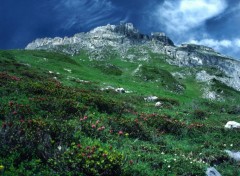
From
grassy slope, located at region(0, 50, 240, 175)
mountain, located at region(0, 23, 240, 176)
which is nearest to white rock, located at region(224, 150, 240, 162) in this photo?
mountain, located at region(0, 23, 240, 176)

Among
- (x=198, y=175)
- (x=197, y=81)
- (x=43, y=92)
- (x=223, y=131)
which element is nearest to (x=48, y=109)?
(x=43, y=92)

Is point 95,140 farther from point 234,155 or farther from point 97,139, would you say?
point 234,155

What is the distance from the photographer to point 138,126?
712 inches

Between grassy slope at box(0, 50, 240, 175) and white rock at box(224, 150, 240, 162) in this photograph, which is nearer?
grassy slope at box(0, 50, 240, 175)

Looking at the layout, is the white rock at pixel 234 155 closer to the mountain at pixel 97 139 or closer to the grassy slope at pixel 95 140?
the mountain at pixel 97 139

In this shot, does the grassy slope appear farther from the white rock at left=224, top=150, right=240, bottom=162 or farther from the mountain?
the white rock at left=224, top=150, right=240, bottom=162

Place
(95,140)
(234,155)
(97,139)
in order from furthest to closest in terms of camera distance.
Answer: (234,155)
(97,139)
(95,140)

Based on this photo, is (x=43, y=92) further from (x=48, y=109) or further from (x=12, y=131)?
(x=12, y=131)

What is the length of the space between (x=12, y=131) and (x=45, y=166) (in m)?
2.15

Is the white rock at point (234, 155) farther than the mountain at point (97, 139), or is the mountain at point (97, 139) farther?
the white rock at point (234, 155)

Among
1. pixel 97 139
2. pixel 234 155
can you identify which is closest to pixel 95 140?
pixel 97 139

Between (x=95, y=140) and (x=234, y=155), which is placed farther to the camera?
(x=234, y=155)

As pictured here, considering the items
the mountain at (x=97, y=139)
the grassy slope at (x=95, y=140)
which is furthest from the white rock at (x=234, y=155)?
the grassy slope at (x=95, y=140)

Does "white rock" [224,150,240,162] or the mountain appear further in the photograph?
"white rock" [224,150,240,162]
